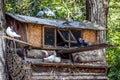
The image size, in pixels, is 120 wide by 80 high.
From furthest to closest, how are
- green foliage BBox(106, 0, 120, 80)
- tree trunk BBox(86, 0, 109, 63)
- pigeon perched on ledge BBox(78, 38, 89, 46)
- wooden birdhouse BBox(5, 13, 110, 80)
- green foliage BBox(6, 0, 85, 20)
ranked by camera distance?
green foliage BBox(106, 0, 120, 80) < green foliage BBox(6, 0, 85, 20) < tree trunk BBox(86, 0, 109, 63) < pigeon perched on ledge BBox(78, 38, 89, 46) < wooden birdhouse BBox(5, 13, 110, 80)

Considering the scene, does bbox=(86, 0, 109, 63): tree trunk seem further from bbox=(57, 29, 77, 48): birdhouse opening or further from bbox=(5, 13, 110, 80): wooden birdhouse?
bbox=(57, 29, 77, 48): birdhouse opening

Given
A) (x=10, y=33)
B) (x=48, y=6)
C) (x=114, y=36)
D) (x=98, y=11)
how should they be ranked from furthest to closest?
(x=114, y=36)
(x=48, y=6)
(x=98, y=11)
(x=10, y=33)

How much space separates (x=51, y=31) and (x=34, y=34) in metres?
0.44

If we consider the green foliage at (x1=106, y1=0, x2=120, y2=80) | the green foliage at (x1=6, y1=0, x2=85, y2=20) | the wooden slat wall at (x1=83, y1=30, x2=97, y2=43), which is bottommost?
the green foliage at (x1=106, y1=0, x2=120, y2=80)

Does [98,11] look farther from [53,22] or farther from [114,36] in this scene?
[114,36]

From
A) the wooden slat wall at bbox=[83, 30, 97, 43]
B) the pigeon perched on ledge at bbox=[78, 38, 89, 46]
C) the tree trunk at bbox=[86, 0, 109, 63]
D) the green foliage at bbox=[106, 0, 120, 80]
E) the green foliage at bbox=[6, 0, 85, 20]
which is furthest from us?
the green foliage at bbox=[106, 0, 120, 80]

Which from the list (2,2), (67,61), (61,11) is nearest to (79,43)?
(67,61)

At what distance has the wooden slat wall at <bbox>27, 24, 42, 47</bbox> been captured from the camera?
7.85 metres

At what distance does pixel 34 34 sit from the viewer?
790 centimetres

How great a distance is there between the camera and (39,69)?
303 inches

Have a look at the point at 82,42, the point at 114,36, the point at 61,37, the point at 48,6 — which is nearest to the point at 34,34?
the point at 61,37

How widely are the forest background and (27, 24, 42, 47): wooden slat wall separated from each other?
2.42m

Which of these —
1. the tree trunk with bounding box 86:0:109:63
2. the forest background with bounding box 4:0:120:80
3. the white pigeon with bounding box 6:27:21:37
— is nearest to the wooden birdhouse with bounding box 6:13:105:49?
the white pigeon with bounding box 6:27:21:37

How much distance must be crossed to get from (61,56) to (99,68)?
96cm
